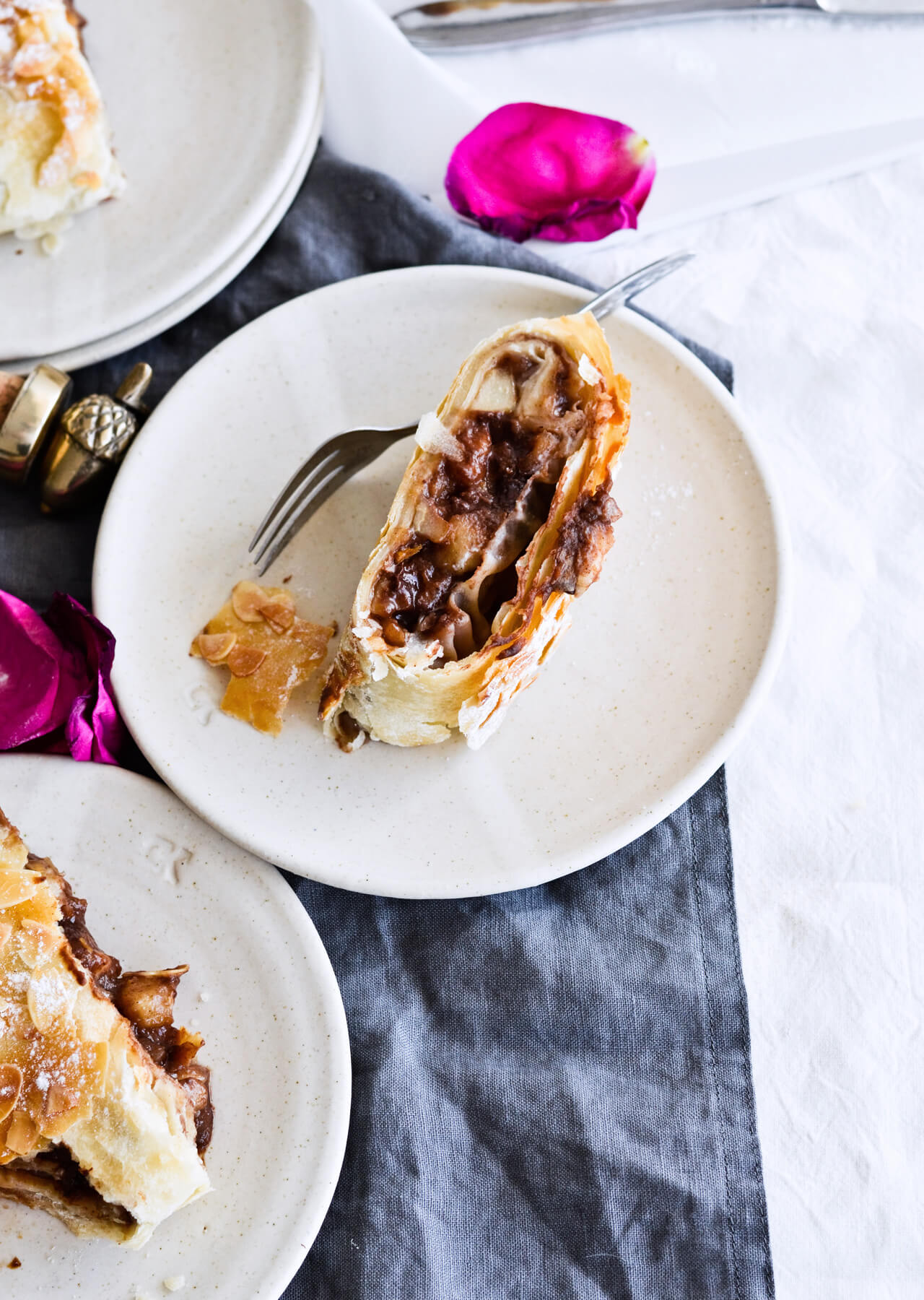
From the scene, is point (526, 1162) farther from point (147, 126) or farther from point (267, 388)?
point (147, 126)

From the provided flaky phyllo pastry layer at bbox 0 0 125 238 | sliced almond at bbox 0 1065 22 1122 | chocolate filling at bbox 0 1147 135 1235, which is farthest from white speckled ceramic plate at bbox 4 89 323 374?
chocolate filling at bbox 0 1147 135 1235

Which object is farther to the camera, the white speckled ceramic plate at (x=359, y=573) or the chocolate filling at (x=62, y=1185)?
the white speckled ceramic plate at (x=359, y=573)

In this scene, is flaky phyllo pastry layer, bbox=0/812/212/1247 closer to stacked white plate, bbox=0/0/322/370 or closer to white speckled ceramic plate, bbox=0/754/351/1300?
white speckled ceramic plate, bbox=0/754/351/1300

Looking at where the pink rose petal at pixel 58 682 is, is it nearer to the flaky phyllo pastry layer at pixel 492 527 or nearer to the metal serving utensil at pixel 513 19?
the flaky phyllo pastry layer at pixel 492 527

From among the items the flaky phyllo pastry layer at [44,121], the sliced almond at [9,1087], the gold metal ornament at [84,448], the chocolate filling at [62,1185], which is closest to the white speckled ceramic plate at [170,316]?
the gold metal ornament at [84,448]

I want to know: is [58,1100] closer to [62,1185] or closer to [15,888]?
[62,1185]

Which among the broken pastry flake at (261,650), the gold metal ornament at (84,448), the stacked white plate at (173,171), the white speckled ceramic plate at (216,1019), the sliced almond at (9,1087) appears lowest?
the white speckled ceramic plate at (216,1019)
